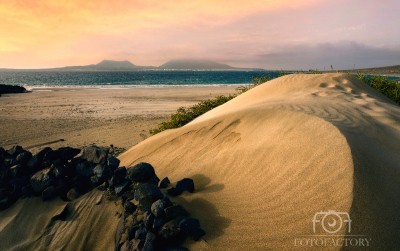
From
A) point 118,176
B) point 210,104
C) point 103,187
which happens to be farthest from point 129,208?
point 210,104

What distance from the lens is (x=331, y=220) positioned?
1829 mm

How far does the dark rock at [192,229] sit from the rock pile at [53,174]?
1.85 metres

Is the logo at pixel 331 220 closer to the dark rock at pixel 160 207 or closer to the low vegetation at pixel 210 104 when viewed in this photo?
the dark rock at pixel 160 207

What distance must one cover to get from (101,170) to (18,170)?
1.62 m

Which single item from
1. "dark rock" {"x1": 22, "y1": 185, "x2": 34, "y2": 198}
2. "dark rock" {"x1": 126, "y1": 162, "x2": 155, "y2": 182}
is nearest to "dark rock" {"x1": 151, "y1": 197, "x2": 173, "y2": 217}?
"dark rock" {"x1": 126, "y1": 162, "x2": 155, "y2": 182}

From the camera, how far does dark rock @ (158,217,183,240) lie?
201cm

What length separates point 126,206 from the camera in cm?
264

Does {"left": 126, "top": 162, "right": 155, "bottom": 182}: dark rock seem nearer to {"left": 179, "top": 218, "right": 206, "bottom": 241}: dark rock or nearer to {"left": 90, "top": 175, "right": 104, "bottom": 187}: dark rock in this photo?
{"left": 90, "top": 175, "right": 104, "bottom": 187}: dark rock

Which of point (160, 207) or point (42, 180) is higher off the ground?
point (160, 207)

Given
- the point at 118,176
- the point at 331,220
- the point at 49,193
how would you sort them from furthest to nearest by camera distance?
the point at 49,193, the point at 118,176, the point at 331,220

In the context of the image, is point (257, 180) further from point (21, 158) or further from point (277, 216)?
point (21, 158)

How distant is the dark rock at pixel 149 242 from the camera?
1915 mm

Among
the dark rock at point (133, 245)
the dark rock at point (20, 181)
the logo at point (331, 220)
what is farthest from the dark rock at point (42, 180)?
the logo at point (331, 220)

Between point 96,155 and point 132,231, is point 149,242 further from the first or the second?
point 96,155
